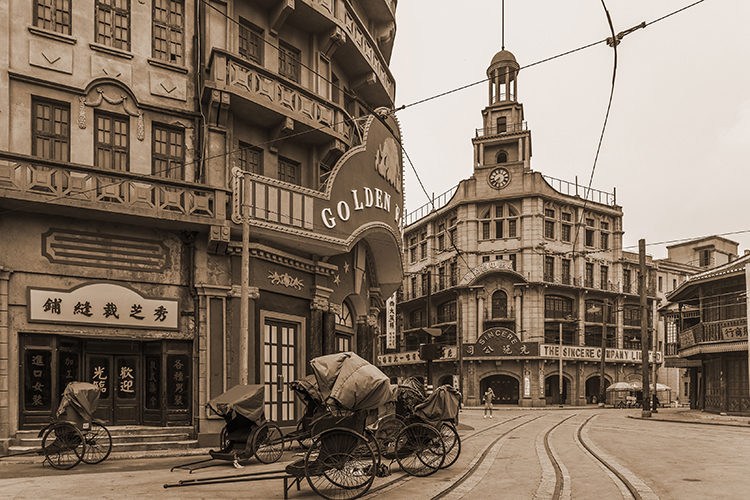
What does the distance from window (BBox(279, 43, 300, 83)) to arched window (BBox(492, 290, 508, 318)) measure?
41394 millimetres

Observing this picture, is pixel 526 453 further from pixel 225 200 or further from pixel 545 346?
pixel 545 346

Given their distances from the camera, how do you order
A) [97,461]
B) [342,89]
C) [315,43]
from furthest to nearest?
[342,89] < [315,43] < [97,461]

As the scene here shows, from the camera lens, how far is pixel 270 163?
20.7m

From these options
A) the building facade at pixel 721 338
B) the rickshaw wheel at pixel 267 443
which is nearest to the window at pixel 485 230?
the building facade at pixel 721 338

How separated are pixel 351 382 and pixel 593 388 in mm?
57508

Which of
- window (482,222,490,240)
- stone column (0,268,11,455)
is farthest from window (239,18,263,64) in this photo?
window (482,222,490,240)

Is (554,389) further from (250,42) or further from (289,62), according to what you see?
(250,42)

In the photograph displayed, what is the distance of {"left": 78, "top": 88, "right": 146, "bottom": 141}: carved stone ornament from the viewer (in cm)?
1703

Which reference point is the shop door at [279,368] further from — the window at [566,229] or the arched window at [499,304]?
the window at [566,229]

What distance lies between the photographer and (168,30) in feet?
60.9

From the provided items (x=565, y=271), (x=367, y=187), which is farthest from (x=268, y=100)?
(x=565, y=271)

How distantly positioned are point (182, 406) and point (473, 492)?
946 cm

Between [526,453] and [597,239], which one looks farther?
[597,239]

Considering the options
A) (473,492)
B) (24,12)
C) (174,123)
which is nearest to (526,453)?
(473,492)
